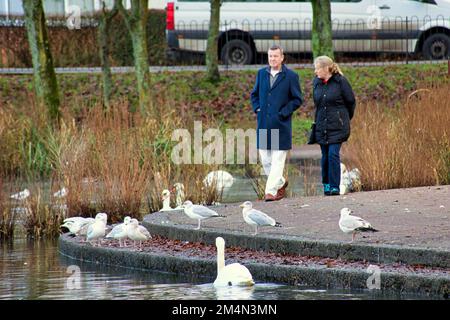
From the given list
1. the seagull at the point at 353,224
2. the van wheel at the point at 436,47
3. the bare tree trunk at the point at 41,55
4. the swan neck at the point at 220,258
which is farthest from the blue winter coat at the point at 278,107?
the van wheel at the point at 436,47

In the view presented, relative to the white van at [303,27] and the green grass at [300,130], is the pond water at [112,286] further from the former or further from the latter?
the white van at [303,27]

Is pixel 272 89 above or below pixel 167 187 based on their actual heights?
above

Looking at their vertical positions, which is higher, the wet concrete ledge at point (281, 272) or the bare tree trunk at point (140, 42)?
the bare tree trunk at point (140, 42)

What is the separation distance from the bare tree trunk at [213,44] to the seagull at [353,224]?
18.6 meters

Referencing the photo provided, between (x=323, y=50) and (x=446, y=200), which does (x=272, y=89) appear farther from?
(x=323, y=50)

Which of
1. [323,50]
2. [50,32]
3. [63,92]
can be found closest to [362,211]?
[323,50]

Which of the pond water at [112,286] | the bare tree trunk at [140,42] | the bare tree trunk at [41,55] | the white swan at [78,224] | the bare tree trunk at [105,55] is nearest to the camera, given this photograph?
the pond water at [112,286]

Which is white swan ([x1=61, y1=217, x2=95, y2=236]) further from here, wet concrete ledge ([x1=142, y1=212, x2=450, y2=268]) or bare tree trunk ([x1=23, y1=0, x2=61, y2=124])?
bare tree trunk ([x1=23, y1=0, x2=61, y2=124])

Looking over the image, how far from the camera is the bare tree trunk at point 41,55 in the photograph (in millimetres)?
24375

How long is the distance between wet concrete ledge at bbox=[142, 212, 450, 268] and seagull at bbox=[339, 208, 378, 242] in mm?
199

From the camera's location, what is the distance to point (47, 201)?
1623 centimetres

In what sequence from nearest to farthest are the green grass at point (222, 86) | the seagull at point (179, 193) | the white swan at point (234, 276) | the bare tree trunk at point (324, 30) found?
the white swan at point (234, 276) < the seagull at point (179, 193) < the bare tree trunk at point (324, 30) < the green grass at point (222, 86)

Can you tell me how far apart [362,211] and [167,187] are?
114 inches

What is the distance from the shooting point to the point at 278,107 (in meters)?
14.8
